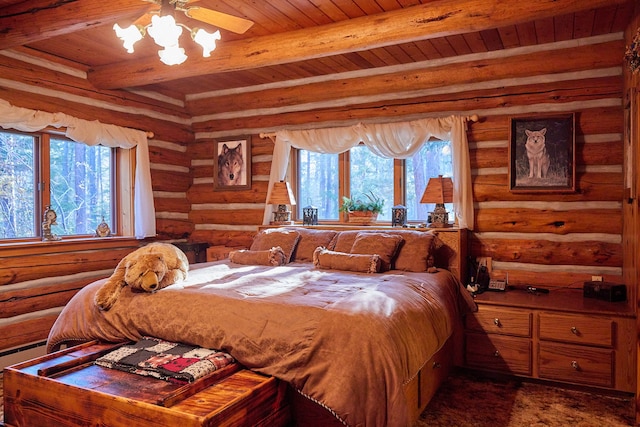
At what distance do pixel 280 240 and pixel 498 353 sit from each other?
6.94ft

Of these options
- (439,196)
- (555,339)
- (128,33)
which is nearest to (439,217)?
(439,196)

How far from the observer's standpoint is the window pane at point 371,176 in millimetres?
4871

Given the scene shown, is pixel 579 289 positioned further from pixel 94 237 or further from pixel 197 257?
pixel 94 237

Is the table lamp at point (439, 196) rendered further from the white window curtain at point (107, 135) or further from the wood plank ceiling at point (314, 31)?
the white window curtain at point (107, 135)

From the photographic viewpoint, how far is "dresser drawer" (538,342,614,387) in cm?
329

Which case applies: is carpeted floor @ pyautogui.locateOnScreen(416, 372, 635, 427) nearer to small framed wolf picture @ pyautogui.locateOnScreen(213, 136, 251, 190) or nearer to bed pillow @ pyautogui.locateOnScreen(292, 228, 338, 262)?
bed pillow @ pyautogui.locateOnScreen(292, 228, 338, 262)

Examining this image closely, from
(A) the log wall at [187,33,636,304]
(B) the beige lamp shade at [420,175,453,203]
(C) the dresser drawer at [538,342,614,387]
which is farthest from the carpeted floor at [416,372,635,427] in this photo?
(B) the beige lamp shade at [420,175,453,203]

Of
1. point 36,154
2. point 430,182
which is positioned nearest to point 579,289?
point 430,182

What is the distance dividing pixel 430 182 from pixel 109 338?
9.50 ft

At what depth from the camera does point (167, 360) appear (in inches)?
95.7

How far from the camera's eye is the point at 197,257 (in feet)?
18.3

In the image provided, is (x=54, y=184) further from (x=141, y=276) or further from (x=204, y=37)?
(x=204, y=37)

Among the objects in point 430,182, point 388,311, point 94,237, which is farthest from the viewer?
point 94,237

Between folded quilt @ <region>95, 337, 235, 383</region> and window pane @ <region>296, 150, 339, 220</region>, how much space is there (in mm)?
2813
